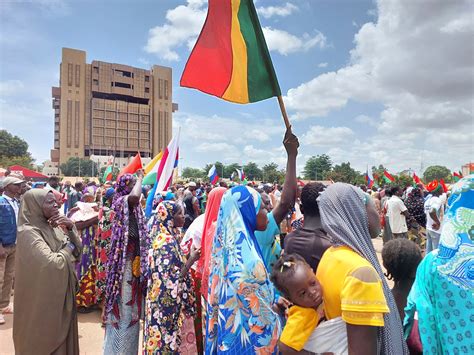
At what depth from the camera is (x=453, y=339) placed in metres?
1.71

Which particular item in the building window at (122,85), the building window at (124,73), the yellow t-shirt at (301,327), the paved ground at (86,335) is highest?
the building window at (124,73)

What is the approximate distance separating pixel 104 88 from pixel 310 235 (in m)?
82.5

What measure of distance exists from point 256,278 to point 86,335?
375 centimetres

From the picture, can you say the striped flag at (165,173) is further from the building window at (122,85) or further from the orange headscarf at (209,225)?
the building window at (122,85)

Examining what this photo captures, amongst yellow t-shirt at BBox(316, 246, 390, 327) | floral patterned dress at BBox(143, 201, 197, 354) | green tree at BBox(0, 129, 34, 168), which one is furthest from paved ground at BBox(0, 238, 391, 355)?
green tree at BBox(0, 129, 34, 168)

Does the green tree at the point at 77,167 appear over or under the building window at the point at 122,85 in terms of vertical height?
under

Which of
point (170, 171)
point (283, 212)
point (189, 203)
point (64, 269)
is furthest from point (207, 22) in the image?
point (189, 203)

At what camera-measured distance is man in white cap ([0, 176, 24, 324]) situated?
509 cm

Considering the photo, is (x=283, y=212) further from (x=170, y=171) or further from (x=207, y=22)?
(x=170, y=171)

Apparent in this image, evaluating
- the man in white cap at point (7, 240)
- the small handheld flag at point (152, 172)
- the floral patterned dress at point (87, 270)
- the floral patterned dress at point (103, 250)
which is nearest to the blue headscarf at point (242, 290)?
the floral patterned dress at point (103, 250)

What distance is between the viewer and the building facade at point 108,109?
73.6 m

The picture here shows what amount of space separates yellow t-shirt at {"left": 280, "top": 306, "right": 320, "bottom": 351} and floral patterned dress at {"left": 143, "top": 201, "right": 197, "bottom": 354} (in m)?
1.69

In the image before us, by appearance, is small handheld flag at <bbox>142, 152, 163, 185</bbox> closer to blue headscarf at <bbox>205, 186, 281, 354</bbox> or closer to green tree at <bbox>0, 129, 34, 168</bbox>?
blue headscarf at <bbox>205, 186, 281, 354</bbox>

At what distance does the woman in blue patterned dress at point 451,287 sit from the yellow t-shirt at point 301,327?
700mm
